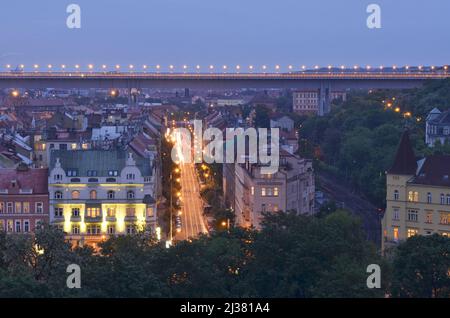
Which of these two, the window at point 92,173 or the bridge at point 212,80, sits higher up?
the bridge at point 212,80

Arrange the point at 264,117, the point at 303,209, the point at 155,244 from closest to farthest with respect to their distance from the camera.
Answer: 1. the point at 155,244
2. the point at 303,209
3. the point at 264,117

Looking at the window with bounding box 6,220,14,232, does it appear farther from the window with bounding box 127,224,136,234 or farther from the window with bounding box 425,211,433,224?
the window with bounding box 425,211,433,224

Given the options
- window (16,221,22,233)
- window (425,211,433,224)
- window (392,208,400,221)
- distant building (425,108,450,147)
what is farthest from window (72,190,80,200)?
distant building (425,108,450,147)

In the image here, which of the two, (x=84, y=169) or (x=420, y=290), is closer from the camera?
(x=420, y=290)

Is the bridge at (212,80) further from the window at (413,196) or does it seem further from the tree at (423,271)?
the tree at (423,271)

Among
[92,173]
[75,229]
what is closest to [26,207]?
[75,229]

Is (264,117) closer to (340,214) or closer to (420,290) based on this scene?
(340,214)

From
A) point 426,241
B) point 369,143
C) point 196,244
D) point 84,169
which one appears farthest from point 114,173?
point 369,143

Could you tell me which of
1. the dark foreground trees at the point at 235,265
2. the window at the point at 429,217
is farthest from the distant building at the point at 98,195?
the window at the point at 429,217
